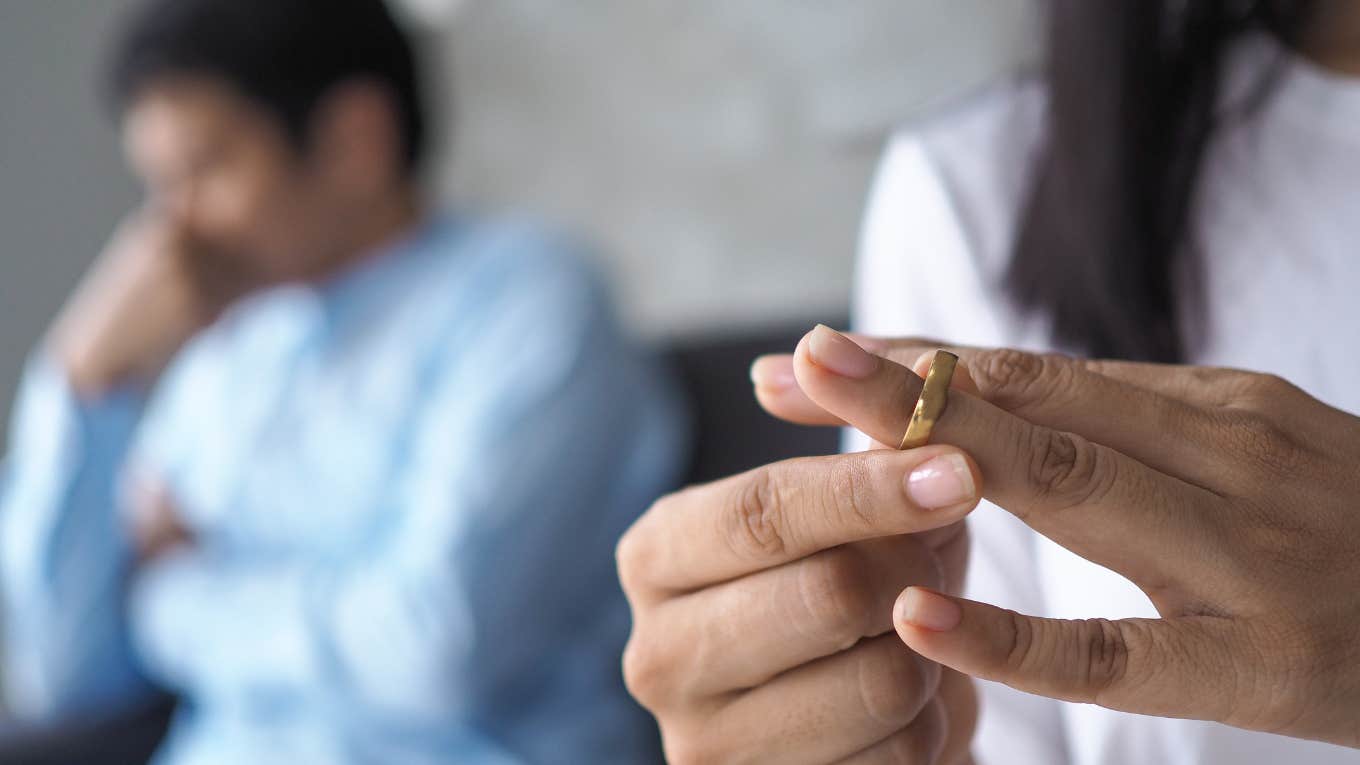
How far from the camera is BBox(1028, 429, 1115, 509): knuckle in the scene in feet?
1.31

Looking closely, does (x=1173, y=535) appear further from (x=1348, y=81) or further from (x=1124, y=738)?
(x=1348, y=81)

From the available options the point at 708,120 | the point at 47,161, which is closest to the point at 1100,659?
the point at 708,120

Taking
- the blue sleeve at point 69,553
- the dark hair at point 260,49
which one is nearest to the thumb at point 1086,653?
the dark hair at point 260,49

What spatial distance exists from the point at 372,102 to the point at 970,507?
53.9 inches

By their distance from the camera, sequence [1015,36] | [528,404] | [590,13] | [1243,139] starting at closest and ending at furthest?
[1243,139], [528,404], [1015,36], [590,13]

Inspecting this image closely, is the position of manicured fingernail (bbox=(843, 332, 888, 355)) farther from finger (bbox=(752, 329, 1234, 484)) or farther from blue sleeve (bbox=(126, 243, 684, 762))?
blue sleeve (bbox=(126, 243, 684, 762))

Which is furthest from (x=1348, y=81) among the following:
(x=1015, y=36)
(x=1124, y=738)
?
(x=1015, y=36)

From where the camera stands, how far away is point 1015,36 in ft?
5.87

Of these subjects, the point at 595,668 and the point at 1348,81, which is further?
the point at 595,668

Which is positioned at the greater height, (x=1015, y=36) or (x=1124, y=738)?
(x=1015, y=36)

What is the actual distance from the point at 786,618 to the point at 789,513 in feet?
0.16

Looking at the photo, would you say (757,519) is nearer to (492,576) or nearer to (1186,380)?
(1186,380)

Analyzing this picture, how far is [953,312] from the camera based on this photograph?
745 millimetres

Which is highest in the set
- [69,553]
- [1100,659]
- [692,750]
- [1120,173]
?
[1120,173]
